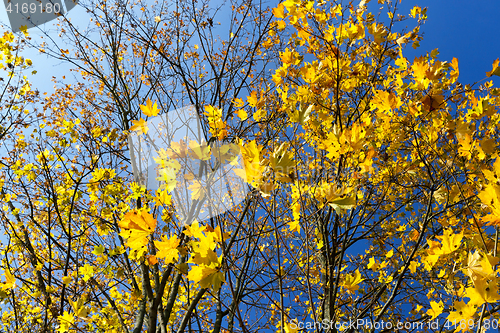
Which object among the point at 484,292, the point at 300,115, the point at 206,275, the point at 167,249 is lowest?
the point at 484,292

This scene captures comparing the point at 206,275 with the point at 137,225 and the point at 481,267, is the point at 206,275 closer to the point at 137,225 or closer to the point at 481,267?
the point at 137,225

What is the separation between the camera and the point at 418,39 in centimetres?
196

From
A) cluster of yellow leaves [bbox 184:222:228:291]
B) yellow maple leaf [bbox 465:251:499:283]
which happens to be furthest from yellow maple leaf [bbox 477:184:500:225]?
cluster of yellow leaves [bbox 184:222:228:291]

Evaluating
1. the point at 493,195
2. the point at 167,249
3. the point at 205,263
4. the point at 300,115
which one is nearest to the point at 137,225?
the point at 167,249

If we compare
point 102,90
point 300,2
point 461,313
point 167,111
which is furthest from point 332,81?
point 102,90

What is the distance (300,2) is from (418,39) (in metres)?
1.05

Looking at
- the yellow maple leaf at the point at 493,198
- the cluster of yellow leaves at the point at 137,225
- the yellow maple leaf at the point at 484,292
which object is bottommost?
the yellow maple leaf at the point at 484,292

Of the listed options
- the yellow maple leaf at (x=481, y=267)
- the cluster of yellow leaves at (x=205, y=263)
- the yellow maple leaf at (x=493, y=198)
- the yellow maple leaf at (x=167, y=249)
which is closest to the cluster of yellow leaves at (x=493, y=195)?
the yellow maple leaf at (x=493, y=198)

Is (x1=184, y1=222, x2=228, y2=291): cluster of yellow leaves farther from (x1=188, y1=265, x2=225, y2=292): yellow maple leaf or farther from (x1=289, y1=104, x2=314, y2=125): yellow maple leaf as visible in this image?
(x1=289, y1=104, x2=314, y2=125): yellow maple leaf

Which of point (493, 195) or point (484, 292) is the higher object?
point (493, 195)

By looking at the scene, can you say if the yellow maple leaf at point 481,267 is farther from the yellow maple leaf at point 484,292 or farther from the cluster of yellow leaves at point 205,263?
the cluster of yellow leaves at point 205,263

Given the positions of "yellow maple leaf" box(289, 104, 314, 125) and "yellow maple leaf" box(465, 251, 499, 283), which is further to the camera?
"yellow maple leaf" box(289, 104, 314, 125)

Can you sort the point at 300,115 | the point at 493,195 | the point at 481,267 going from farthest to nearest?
the point at 300,115 < the point at 481,267 < the point at 493,195

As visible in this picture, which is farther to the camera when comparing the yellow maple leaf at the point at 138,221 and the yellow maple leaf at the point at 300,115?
the yellow maple leaf at the point at 300,115
